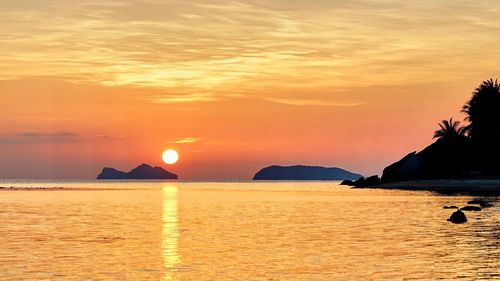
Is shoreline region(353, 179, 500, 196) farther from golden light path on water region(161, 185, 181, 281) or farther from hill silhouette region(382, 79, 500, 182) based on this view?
golden light path on water region(161, 185, 181, 281)

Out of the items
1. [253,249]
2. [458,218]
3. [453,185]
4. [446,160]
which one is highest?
[446,160]

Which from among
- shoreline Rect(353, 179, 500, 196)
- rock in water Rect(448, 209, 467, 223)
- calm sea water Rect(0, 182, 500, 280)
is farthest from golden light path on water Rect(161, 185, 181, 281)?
shoreline Rect(353, 179, 500, 196)

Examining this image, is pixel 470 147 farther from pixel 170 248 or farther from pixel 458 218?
pixel 170 248

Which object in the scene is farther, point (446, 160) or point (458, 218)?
point (446, 160)

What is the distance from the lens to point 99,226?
69.1 metres

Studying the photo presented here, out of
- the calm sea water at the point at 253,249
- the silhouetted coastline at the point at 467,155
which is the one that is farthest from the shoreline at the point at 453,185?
the calm sea water at the point at 253,249

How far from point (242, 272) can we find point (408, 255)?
1148 centimetres

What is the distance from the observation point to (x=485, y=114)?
6777 inches

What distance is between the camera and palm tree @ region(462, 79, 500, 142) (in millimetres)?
171750

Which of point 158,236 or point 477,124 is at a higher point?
point 477,124

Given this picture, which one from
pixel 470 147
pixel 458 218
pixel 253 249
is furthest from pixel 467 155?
pixel 253 249

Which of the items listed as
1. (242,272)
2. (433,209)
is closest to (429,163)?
(433,209)

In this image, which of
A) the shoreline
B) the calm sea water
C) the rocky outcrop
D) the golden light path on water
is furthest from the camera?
the rocky outcrop

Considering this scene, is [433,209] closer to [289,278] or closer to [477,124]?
[289,278]
